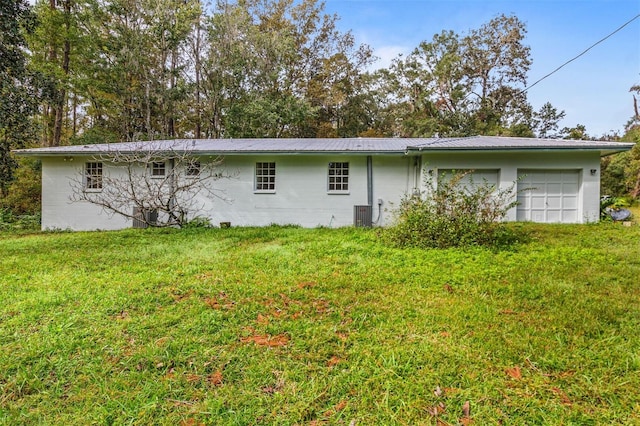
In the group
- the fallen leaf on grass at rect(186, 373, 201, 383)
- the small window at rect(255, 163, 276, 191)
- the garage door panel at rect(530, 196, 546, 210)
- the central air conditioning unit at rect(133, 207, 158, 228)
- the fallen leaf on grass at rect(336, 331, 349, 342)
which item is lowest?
the fallen leaf on grass at rect(186, 373, 201, 383)

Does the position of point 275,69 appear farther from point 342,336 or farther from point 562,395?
point 562,395

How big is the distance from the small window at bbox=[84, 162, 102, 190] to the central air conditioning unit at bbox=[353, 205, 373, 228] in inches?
343

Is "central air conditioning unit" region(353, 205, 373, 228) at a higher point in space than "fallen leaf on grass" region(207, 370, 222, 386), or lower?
higher

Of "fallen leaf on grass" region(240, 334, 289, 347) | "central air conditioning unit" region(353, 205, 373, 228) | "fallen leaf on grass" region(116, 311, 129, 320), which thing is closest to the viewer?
"fallen leaf on grass" region(240, 334, 289, 347)

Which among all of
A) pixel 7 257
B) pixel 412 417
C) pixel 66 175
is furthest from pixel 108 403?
pixel 66 175

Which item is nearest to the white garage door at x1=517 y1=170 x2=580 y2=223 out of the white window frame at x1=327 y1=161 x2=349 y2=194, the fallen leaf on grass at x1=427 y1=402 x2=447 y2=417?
the white window frame at x1=327 y1=161 x2=349 y2=194

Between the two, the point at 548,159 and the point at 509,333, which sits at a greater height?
the point at 548,159

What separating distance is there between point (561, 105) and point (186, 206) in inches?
947

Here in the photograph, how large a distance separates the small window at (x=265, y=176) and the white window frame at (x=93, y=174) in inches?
208

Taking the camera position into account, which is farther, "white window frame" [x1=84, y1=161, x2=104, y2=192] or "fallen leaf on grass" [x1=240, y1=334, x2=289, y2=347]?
"white window frame" [x1=84, y1=161, x2=104, y2=192]

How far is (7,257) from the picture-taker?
589cm

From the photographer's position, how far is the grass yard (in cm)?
206

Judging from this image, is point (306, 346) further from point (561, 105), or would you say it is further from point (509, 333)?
point (561, 105)

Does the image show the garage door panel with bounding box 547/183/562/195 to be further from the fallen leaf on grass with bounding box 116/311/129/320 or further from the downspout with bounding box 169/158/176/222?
the downspout with bounding box 169/158/176/222
